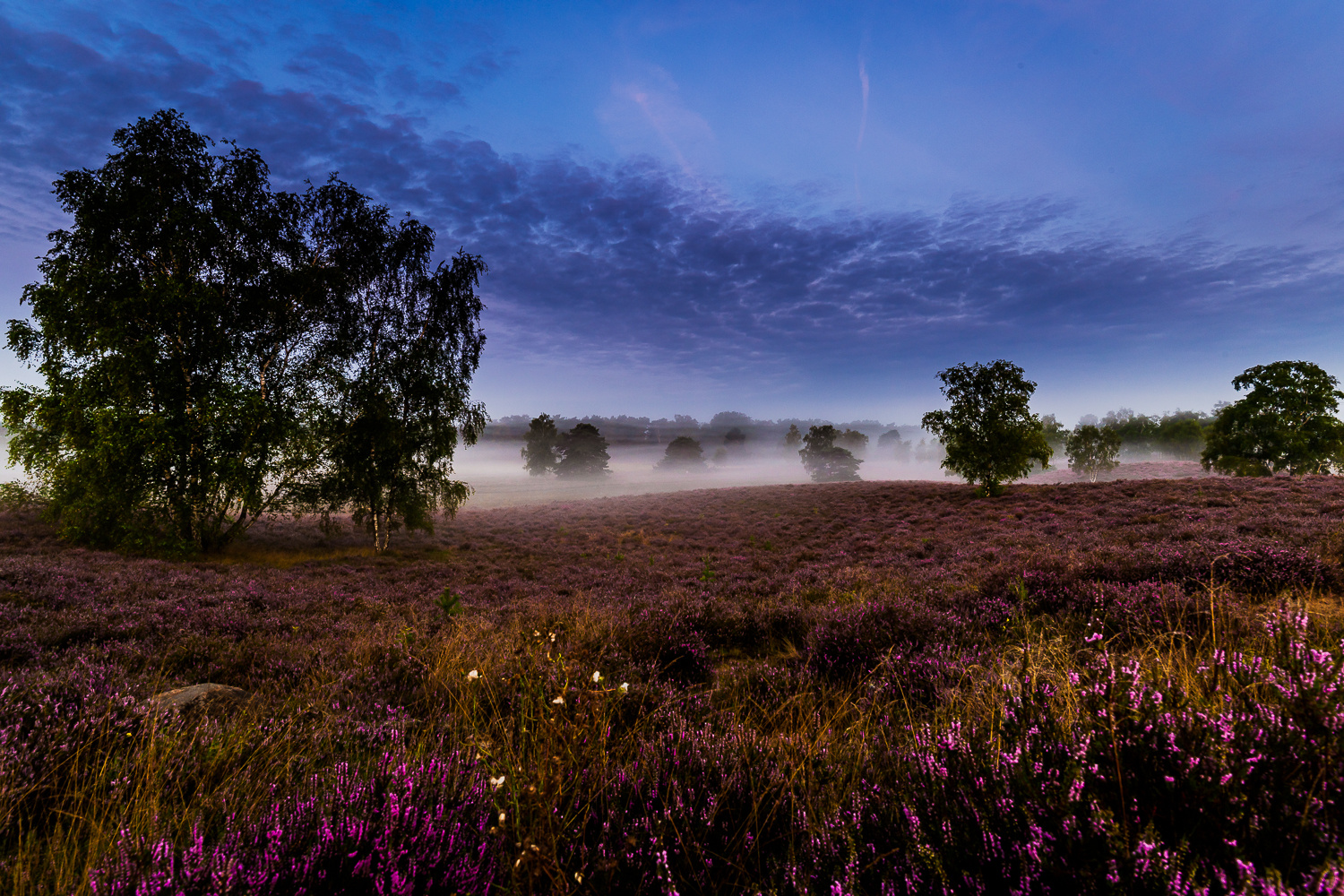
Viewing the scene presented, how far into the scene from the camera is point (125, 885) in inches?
58.3

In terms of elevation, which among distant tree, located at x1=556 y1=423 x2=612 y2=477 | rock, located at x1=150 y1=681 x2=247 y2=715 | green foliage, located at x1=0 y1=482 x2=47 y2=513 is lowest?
rock, located at x1=150 y1=681 x2=247 y2=715

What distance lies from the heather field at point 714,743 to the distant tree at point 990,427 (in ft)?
61.8

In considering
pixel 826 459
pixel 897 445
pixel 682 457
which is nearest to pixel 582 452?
pixel 682 457

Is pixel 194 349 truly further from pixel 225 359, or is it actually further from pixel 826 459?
pixel 826 459

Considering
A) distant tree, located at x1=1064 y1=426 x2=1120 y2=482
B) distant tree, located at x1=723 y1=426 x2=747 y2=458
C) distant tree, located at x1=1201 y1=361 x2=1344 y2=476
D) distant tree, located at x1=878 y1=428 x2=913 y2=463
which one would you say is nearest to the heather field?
distant tree, located at x1=1201 y1=361 x2=1344 y2=476

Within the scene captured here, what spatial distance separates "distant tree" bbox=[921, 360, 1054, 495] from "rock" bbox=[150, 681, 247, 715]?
29.0m

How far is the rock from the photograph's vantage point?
11.1ft

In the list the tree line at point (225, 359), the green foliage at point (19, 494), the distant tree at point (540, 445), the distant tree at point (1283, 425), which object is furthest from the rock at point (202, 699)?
the distant tree at point (540, 445)

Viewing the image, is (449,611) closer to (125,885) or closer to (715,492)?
(125,885)

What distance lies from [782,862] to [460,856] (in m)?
1.22

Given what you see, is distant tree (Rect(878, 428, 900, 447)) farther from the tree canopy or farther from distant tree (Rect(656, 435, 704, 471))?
the tree canopy

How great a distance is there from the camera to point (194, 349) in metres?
14.8

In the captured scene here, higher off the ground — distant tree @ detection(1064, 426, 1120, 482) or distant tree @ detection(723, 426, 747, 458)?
distant tree @ detection(723, 426, 747, 458)

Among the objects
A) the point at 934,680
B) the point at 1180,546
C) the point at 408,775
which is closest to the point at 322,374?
the point at 408,775
